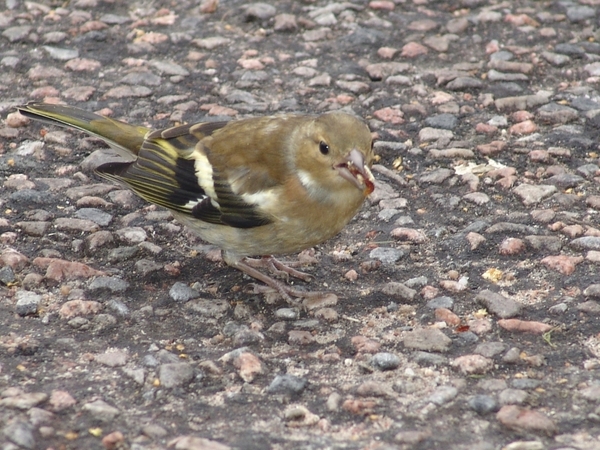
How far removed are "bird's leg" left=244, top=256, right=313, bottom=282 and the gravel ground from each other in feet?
0.48

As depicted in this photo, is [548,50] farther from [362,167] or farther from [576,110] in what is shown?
[362,167]

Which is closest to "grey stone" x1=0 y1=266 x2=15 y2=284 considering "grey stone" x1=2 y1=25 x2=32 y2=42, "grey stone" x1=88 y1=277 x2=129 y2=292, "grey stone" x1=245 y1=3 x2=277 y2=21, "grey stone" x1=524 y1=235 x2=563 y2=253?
"grey stone" x1=88 y1=277 x2=129 y2=292

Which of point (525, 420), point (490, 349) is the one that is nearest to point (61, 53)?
point (490, 349)

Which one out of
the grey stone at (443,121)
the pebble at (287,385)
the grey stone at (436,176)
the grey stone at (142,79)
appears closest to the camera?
the pebble at (287,385)

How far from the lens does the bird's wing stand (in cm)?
505

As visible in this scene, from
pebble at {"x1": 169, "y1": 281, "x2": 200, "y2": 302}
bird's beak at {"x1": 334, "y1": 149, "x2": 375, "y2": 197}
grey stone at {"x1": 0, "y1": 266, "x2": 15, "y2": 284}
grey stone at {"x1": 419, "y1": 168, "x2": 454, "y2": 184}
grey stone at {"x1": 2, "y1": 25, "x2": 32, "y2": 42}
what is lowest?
pebble at {"x1": 169, "y1": 281, "x2": 200, "y2": 302}

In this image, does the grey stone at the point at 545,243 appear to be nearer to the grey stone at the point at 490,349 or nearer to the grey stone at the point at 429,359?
the grey stone at the point at 490,349

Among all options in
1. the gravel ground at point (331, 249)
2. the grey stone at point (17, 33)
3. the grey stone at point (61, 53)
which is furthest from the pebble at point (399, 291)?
the grey stone at point (17, 33)

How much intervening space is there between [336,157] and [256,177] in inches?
21.6

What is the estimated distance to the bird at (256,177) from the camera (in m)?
4.80

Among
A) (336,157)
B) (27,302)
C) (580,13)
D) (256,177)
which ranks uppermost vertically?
(336,157)

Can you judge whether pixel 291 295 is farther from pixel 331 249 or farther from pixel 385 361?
pixel 385 361

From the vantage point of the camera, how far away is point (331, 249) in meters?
5.52

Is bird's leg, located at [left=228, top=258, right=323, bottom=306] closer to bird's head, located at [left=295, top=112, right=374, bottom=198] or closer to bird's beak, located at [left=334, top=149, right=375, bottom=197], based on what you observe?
bird's head, located at [left=295, top=112, right=374, bottom=198]
